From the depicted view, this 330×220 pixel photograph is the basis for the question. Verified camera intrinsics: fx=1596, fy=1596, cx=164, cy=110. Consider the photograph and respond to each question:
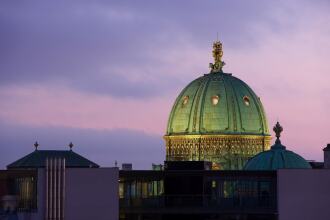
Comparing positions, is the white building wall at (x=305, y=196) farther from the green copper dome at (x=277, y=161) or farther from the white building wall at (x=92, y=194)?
the green copper dome at (x=277, y=161)

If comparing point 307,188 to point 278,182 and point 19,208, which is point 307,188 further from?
point 19,208

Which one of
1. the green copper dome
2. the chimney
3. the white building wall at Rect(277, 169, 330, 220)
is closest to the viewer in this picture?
the white building wall at Rect(277, 169, 330, 220)

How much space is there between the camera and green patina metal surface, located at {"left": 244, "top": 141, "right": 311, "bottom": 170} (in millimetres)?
168125

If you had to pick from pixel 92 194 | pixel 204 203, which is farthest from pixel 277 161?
pixel 92 194

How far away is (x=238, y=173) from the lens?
447ft

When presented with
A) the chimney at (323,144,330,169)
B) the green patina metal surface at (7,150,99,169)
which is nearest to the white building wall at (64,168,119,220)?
the chimney at (323,144,330,169)

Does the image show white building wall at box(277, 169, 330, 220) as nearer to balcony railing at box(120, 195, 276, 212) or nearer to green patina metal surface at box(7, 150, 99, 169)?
balcony railing at box(120, 195, 276, 212)

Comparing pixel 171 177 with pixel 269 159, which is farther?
pixel 269 159

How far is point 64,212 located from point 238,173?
51.7 feet

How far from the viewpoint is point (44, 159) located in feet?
618

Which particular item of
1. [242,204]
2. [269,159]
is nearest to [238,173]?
[242,204]

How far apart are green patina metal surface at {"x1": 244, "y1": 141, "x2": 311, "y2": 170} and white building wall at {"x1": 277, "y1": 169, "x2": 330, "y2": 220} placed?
3407 centimetres

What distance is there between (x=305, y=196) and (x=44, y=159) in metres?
61.6

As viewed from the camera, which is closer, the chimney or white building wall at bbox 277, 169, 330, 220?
white building wall at bbox 277, 169, 330, 220
